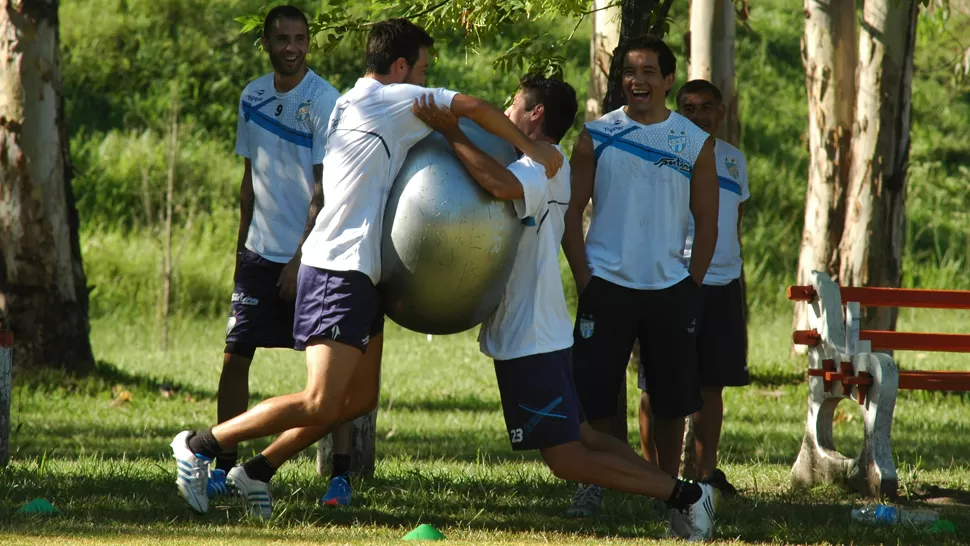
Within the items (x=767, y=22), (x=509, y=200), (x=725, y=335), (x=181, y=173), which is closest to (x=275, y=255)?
(x=509, y=200)

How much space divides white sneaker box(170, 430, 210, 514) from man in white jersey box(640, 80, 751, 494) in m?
2.70

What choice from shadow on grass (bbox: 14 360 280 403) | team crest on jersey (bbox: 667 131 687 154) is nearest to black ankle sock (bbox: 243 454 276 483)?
team crest on jersey (bbox: 667 131 687 154)

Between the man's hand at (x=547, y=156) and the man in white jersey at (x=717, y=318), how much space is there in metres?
1.87

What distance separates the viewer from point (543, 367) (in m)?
5.68

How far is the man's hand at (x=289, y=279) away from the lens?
6.52m

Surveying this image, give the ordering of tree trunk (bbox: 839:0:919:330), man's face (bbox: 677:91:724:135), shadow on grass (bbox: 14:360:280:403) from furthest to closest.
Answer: tree trunk (bbox: 839:0:919:330)
shadow on grass (bbox: 14:360:280:403)
man's face (bbox: 677:91:724:135)

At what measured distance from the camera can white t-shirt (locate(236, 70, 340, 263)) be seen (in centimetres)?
679

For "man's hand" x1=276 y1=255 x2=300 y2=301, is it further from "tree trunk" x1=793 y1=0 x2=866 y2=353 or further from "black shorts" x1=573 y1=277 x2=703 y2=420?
"tree trunk" x1=793 y1=0 x2=866 y2=353

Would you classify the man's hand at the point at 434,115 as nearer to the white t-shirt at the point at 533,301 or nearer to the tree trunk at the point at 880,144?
the white t-shirt at the point at 533,301

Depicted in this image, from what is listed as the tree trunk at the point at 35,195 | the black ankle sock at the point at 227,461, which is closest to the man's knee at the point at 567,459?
the black ankle sock at the point at 227,461

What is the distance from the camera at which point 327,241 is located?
18.4ft

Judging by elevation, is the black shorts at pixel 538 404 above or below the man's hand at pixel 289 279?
below

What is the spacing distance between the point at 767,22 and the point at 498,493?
2688 centimetres

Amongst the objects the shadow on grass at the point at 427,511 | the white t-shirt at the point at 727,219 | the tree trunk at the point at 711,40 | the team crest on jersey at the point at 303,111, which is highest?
the tree trunk at the point at 711,40
